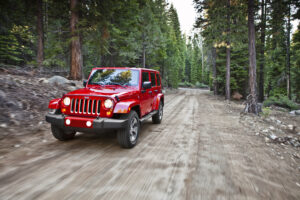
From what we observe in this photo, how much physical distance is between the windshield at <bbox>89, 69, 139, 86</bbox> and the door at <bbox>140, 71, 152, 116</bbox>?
336mm

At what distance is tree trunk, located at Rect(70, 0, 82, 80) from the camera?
1079 cm

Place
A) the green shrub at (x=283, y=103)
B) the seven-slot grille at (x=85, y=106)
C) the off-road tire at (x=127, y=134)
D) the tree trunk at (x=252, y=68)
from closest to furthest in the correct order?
1. the seven-slot grille at (x=85, y=106)
2. the off-road tire at (x=127, y=134)
3. the tree trunk at (x=252, y=68)
4. the green shrub at (x=283, y=103)

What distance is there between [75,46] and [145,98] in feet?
27.3

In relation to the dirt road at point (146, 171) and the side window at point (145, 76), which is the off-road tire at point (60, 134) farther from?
the side window at point (145, 76)

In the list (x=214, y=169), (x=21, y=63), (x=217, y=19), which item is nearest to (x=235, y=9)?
(x=217, y=19)

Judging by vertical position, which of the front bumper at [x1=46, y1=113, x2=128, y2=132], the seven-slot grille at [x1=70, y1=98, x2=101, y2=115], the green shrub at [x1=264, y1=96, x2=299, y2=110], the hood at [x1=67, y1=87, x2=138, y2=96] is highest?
the hood at [x1=67, y1=87, x2=138, y2=96]

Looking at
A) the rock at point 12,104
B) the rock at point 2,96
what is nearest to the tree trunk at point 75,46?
the rock at point 2,96

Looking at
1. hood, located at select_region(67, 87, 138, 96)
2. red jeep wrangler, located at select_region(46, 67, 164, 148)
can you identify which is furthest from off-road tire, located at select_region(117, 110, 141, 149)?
hood, located at select_region(67, 87, 138, 96)

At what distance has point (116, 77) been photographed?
5.03 metres

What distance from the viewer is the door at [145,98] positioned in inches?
196

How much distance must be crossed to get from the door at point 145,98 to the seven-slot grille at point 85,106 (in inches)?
59.8

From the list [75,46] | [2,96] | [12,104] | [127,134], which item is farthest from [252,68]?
[2,96]

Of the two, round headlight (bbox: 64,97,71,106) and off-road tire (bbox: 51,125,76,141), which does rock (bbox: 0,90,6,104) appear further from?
round headlight (bbox: 64,97,71,106)

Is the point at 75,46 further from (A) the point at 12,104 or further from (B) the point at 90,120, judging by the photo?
(B) the point at 90,120
